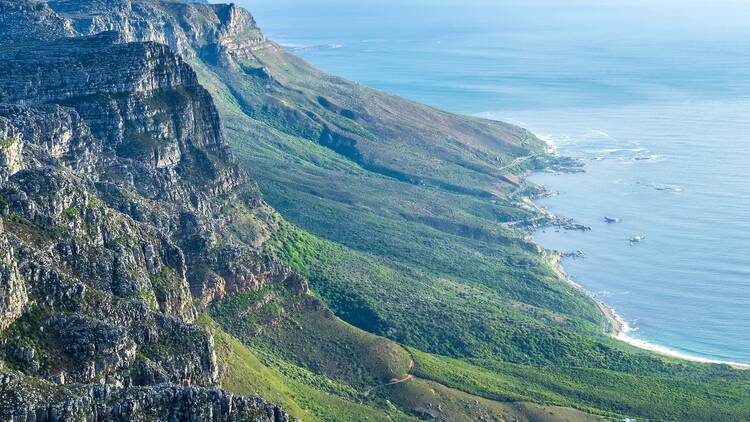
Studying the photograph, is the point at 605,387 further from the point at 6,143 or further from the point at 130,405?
the point at 130,405

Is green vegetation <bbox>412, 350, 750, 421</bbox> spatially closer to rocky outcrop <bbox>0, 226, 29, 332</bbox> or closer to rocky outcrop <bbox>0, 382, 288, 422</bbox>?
rocky outcrop <bbox>0, 382, 288, 422</bbox>

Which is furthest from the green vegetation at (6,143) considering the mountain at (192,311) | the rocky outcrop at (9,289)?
the rocky outcrop at (9,289)

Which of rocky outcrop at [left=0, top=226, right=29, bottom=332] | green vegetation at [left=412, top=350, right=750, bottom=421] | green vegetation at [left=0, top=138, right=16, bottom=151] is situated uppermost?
green vegetation at [left=0, top=138, right=16, bottom=151]

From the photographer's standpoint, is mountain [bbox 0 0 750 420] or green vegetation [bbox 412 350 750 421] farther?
green vegetation [bbox 412 350 750 421]

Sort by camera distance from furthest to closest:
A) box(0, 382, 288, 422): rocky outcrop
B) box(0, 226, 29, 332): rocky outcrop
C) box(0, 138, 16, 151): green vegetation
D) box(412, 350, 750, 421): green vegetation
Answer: box(412, 350, 750, 421): green vegetation → box(0, 138, 16, 151): green vegetation → box(0, 226, 29, 332): rocky outcrop → box(0, 382, 288, 422): rocky outcrop

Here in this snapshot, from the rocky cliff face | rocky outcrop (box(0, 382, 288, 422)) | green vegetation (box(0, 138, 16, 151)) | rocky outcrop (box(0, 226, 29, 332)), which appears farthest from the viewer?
green vegetation (box(0, 138, 16, 151))

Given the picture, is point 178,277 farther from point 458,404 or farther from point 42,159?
point 458,404

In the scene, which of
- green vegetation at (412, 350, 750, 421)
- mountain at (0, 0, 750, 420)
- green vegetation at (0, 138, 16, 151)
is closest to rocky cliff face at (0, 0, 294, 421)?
mountain at (0, 0, 750, 420)

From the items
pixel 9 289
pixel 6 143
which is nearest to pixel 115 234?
pixel 6 143

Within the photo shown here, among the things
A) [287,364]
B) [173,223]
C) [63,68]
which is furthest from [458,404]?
[63,68]
